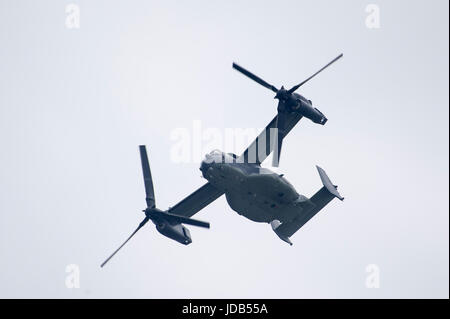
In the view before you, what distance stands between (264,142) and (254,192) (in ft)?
10.8

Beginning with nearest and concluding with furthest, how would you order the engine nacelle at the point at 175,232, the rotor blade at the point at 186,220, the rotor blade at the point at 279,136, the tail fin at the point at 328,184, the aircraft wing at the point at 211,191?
the rotor blade at the point at 279,136
the rotor blade at the point at 186,220
the aircraft wing at the point at 211,191
the tail fin at the point at 328,184
the engine nacelle at the point at 175,232

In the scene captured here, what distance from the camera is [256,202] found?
36.3 m

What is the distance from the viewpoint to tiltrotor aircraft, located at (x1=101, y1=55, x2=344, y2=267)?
35.1 metres

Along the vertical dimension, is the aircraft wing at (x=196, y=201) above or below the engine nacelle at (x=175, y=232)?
above

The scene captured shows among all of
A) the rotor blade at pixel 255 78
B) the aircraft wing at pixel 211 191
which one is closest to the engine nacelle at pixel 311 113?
the aircraft wing at pixel 211 191

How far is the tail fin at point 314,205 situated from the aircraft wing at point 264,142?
332 centimetres

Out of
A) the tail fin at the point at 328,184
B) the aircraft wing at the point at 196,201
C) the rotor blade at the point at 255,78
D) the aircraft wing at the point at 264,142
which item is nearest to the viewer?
the rotor blade at the point at 255,78

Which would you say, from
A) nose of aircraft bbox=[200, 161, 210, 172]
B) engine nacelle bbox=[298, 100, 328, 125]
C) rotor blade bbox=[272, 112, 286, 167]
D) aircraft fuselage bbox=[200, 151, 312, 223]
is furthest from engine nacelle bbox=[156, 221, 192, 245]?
engine nacelle bbox=[298, 100, 328, 125]

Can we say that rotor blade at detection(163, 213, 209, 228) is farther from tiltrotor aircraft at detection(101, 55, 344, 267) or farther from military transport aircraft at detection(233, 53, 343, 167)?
military transport aircraft at detection(233, 53, 343, 167)

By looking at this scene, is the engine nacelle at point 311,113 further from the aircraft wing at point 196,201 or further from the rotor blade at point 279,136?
the aircraft wing at point 196,201

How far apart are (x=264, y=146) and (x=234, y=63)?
212 inches

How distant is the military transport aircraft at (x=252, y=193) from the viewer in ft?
115
